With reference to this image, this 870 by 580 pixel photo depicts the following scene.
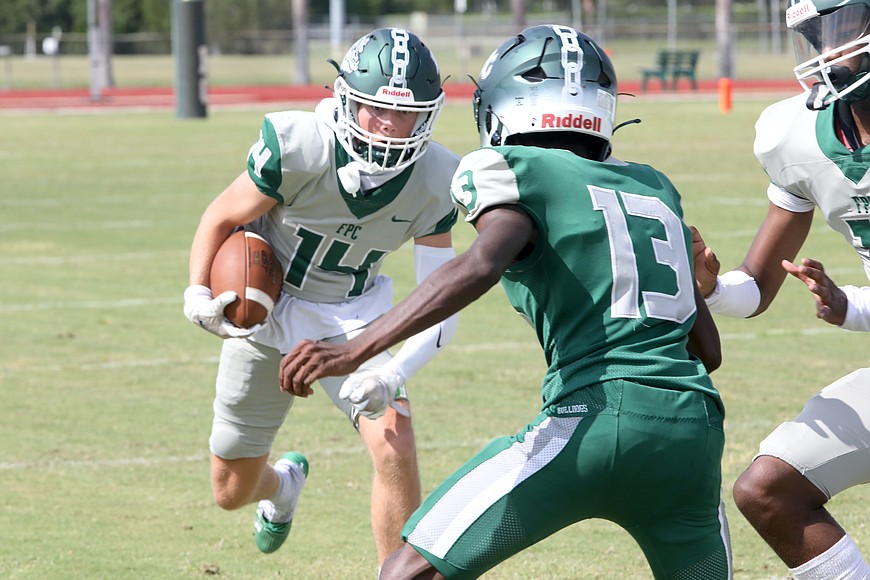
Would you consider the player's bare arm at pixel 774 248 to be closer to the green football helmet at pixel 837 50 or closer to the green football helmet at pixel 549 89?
the green football helmet at pixel 837 50

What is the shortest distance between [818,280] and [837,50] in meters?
0.61

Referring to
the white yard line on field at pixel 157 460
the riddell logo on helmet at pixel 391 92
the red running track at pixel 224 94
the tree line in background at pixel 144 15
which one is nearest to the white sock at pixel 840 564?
the riddell logo on helmet at pixel 391 92

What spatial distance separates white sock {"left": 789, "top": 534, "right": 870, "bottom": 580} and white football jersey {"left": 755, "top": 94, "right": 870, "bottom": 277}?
2.83 feet

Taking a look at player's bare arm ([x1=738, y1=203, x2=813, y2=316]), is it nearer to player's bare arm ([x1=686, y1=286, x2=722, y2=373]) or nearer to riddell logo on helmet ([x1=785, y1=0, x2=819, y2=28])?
riddell logo on helmet ([x1=785, y1=0, x2=819, y2=28])

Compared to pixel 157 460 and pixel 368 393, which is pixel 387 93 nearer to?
pixel 368 393

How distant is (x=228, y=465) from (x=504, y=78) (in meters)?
2.13

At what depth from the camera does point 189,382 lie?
7438mm

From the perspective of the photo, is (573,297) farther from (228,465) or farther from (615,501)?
(228,465)

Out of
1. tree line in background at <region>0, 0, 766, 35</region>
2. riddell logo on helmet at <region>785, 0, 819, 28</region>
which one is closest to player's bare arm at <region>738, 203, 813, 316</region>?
riddell logo on helmet at <region>785, 0, 819, 28</region>

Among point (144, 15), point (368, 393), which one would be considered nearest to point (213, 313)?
point (368, 393)

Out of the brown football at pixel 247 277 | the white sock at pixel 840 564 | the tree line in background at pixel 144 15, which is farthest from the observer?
the tree line in background at pixel 144 15

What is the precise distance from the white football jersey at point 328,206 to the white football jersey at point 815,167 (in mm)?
1138

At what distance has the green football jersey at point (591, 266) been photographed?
10.1ft

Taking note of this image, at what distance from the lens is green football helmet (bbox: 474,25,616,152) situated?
3.33 meters
